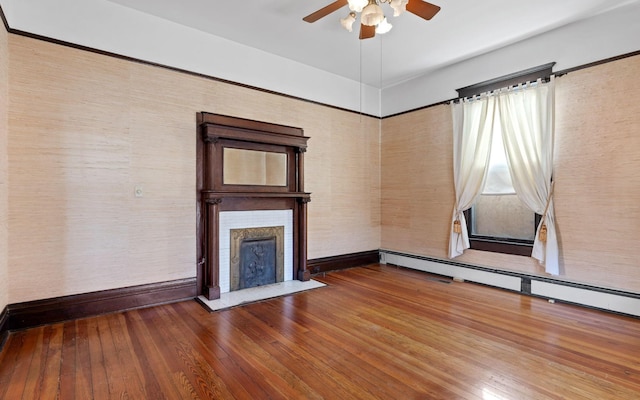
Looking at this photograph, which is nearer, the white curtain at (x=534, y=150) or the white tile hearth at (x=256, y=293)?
the white tile hearth at (x=256, y=293)

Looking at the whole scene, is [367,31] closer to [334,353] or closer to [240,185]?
[240,185]

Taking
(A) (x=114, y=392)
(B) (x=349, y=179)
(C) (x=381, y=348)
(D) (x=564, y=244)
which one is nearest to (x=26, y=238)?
(A) (x=114, y=392)

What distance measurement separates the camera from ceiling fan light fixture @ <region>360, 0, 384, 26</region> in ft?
8.12

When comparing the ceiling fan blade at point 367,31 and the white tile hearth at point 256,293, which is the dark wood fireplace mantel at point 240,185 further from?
the ceiling fan blade at point 367,31

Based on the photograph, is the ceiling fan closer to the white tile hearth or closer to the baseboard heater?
the white tile hearth

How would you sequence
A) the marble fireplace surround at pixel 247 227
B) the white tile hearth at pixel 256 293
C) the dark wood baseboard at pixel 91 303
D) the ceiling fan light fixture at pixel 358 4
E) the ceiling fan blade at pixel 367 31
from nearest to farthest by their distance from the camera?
Result: 1. the ceiling fan light fixture at pixel 358 4
2. the dark wood baseboard at pixel 91 303
3. the ceiling fan blade at pixel 367 31
4. the white tile hearth at pixel 256 293
5. the marble fireplace surround at pixel 247 227

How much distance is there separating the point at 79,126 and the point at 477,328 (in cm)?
437

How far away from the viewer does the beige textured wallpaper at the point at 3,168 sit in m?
2.63

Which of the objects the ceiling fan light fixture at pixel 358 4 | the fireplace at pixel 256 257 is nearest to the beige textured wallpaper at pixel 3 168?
the fireplace at pixel 256 257

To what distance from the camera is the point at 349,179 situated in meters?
5.47

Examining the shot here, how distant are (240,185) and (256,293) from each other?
1406 millimetres

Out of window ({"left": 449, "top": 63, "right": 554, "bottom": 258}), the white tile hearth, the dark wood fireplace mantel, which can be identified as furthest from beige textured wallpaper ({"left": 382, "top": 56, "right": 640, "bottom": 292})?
the dark wood fireplace mantel

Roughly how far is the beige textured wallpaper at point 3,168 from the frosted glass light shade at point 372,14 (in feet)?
9.92

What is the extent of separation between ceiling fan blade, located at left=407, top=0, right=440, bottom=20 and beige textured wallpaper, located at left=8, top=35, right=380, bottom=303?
2388 millimetres
